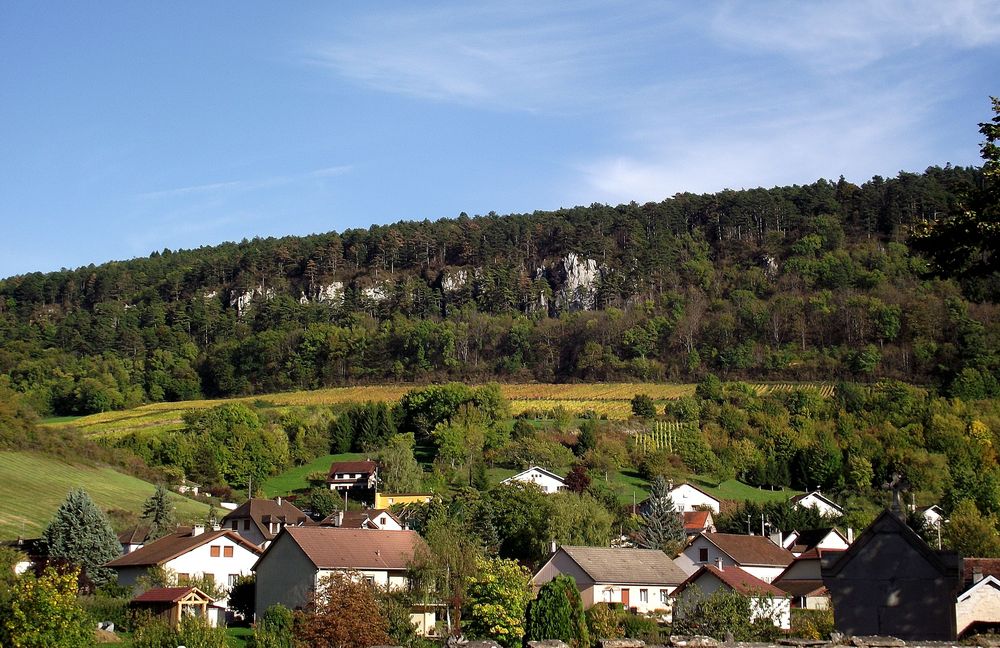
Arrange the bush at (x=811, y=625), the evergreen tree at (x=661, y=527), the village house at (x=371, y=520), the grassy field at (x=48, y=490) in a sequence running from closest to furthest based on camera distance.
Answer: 1. the bush at (x=811, y=625)
2. the grassy field at (x=48, y=490)
3. the village house at (x=371, y=520)
4. the evergreen tree at (x=661, y=527)

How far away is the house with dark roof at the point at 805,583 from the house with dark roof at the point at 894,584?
82.1 ft

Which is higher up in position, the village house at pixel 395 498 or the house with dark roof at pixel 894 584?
the house with dark roof at pixel 894 584

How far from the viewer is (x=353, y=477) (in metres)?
96.6

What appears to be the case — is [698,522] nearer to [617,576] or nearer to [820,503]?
[820,503]

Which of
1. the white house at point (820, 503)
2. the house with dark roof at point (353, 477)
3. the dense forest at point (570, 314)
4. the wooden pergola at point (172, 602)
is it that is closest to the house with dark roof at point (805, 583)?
the wooden pergola at point (172, 602)

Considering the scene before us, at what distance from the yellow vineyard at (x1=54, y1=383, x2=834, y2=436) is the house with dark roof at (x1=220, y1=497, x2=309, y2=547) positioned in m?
37.5

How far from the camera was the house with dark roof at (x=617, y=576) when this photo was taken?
5156cm

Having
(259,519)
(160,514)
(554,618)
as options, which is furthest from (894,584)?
(259,519)

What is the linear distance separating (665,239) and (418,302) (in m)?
40.5

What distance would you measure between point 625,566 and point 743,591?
10368mm

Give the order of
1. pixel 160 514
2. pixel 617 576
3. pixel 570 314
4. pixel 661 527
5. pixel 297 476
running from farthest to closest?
pixel 570 314 → pixel 297 476 → pixel 661 527 → pixel 160 514 → pixel 617 576

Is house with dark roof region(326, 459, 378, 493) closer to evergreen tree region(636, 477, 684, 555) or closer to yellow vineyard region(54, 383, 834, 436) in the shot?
yellow vineyard region(54, 383, 834, 436)

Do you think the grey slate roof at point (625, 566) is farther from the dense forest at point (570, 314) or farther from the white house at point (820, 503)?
the dense forest at point (570, 314)

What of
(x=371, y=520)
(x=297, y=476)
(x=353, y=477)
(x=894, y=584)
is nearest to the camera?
(x=894, y=584)
